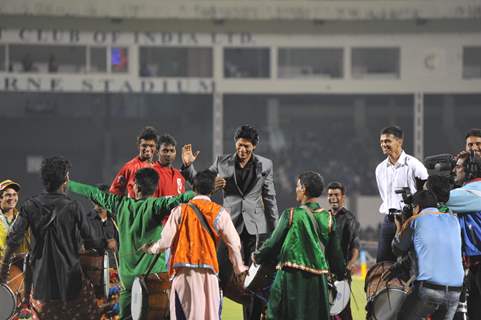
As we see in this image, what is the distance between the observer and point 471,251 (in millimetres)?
7918

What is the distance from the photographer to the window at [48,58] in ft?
89.9

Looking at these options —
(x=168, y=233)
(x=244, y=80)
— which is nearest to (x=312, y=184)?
(x=168, y=233)

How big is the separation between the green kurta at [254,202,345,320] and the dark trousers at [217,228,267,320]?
0.74 m

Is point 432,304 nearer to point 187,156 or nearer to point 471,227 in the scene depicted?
point 471,227

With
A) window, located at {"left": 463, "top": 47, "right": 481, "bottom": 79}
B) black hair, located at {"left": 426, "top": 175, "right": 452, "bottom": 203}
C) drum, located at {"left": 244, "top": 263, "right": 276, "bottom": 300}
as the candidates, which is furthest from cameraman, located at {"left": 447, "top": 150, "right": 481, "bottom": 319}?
window, located at {"left": 463, "top": 47, "right": 481, "bottom": 79}

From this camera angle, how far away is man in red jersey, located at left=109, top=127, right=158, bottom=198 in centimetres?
911

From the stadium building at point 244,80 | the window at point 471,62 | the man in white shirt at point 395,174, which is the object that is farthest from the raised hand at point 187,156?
the window at point 471,62

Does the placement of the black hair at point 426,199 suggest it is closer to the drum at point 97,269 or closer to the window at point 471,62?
the drum at point 97,269

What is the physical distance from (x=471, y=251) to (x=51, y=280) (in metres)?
3.54

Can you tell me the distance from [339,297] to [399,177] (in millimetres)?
1460

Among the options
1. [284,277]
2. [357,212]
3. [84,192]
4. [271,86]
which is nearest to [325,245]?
[284,277]

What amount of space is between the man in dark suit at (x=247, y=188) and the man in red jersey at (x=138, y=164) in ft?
A: 2.44

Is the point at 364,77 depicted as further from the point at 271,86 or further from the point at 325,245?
the point at 325,245

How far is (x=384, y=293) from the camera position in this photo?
26.2ft
